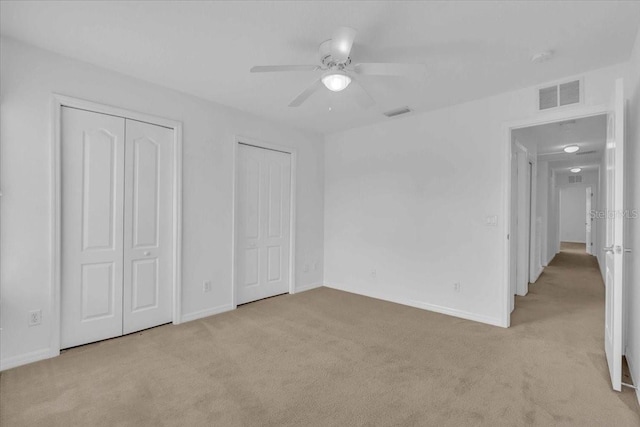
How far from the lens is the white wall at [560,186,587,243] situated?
11.6 m

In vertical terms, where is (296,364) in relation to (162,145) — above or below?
below

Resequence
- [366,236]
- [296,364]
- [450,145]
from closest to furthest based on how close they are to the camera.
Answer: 1. [296,364]
2. [450,145]
3. [366,236]

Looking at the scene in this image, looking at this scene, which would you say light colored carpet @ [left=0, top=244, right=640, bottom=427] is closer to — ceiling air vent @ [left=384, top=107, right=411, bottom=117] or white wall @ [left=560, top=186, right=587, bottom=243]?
ceiling air vent @ [left=384, top=107, right=411, bottom=117]

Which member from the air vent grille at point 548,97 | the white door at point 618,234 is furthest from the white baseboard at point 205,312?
the air vent grille at point 548,97

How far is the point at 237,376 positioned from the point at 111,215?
6.40 feet

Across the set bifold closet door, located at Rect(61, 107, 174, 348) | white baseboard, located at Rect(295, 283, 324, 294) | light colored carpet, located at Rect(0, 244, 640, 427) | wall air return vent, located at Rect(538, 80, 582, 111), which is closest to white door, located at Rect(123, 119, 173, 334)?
bifold closet door, located at Rect(61, 107, 174, 348)

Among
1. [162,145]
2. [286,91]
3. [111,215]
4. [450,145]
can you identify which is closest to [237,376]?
[111,215]

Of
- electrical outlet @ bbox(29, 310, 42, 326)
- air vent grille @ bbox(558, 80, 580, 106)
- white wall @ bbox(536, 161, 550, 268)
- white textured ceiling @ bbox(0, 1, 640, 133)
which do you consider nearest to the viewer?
white textured ceiling @ bbox(0, 1, 640, 133)

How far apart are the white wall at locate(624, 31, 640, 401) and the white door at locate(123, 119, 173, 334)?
405 centimetres

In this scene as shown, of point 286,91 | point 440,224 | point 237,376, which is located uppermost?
point 286,91

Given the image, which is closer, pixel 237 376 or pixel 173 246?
pixel 237 376

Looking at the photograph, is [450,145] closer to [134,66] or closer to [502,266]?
[502,266]

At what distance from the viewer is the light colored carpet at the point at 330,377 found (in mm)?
1896

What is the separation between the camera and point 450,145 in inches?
151
